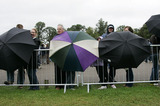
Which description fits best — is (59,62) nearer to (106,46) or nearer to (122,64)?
(106,46)

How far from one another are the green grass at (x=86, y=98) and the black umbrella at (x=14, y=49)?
3.21ft

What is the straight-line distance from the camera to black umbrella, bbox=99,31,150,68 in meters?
4.89

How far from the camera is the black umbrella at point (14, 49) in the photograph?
4.85m

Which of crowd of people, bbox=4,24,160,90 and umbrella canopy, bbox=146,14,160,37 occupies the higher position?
umbrella canopy, bbox=146,14,160,37

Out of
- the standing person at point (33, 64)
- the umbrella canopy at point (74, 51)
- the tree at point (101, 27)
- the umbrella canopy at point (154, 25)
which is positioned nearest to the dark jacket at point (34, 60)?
the standing person at point (33, 64)

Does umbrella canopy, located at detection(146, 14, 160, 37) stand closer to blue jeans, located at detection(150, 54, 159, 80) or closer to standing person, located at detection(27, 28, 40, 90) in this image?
blue jeans, located at detection(150, 54, 159, 80)

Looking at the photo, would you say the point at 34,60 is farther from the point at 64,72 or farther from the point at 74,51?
the point at 74,51

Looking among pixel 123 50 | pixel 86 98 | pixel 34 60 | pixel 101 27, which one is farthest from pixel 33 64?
pixel 101 27

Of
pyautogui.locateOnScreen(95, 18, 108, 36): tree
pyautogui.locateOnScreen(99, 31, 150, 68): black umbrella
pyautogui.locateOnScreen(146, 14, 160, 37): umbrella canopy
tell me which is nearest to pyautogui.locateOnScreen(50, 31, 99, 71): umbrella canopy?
pyautogui.locateOnScreen(99, 31, 150, 68): black umbrella

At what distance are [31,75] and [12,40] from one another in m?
1.50

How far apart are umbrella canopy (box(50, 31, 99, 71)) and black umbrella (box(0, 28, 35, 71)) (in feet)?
2.63

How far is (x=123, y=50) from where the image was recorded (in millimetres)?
4871

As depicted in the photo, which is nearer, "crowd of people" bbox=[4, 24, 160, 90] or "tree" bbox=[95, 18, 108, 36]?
"crowd of people" bbox=[4, 24, 160, 90]

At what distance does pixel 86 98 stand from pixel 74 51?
1.40 metres
